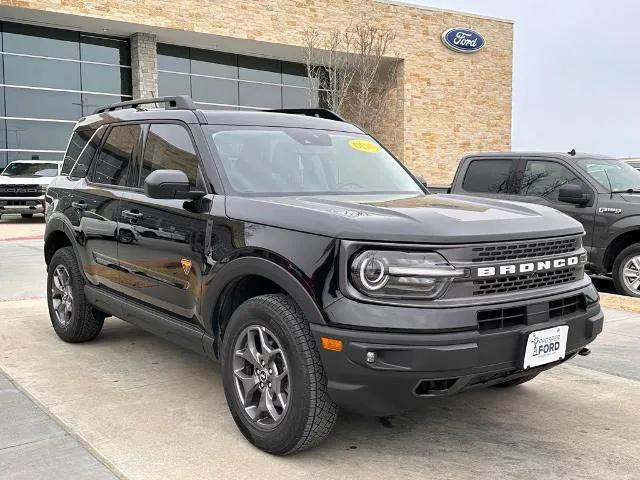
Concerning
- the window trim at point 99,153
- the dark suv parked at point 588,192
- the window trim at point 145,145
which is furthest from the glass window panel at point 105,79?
the window trim at point 145,145

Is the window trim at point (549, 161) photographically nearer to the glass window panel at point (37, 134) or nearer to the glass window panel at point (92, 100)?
the glass window panel at point (92, 100)

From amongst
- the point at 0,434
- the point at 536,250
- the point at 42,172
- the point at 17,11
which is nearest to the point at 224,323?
the point at 0,434

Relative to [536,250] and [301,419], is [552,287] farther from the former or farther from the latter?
[301,419]

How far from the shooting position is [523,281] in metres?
3.24

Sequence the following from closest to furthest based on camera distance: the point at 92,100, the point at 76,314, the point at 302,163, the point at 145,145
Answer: the point at 302,163
the point at 145,145
the point at 76,314
the point at 92,100

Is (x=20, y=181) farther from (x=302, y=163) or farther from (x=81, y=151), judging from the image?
(x=302, y=163)

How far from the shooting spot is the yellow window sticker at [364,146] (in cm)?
468

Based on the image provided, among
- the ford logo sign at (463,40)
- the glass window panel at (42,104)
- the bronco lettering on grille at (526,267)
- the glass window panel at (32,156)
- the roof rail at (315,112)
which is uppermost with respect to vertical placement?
the ford logo sign at (463,40)

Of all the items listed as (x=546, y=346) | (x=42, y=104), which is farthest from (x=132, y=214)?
(x=42, y=104)

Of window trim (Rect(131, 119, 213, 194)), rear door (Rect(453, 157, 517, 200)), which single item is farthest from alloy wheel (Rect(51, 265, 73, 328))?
rear door (Rect(453, 157, 517, 200))

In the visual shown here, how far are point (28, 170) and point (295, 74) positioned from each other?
45.0 feet

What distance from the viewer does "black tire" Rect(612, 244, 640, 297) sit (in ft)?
25.8

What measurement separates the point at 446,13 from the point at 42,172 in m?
20.2

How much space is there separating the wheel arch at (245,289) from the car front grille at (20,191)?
19910 mm
